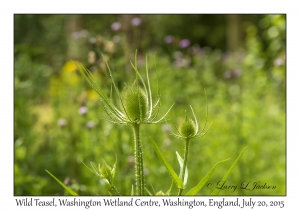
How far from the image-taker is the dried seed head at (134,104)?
0.74m

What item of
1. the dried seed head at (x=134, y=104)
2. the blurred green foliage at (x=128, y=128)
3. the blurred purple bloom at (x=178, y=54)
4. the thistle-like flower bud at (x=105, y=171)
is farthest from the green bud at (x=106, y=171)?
the blurred purple bloom at (x=178, y=54)

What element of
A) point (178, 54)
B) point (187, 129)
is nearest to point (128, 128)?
point (178, 54)

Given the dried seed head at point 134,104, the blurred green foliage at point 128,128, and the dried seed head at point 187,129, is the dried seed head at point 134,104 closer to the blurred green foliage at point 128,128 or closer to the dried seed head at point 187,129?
the dried seed head at point 187,129

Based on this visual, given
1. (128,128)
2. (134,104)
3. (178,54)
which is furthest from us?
(178,54)

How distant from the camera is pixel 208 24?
12.4 metres

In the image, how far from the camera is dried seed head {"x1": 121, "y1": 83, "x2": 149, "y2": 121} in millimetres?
736

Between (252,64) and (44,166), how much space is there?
2158mm

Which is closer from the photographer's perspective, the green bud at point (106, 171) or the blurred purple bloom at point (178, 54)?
the green bud at point (106, 171)

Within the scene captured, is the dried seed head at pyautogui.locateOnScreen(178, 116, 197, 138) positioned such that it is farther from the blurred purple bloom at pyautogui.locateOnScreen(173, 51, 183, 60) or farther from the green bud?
the blurred purple bloom at pyautogui.locateOnScreen(173, 51, 183, 60)

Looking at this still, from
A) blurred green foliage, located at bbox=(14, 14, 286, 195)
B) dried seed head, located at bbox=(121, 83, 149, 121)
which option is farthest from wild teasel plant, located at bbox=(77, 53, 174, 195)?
blurred green foliage, located at bbox=(14, 14, 286, 195)

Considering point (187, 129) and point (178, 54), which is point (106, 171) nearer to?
point (187, 129)

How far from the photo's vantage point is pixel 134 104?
737mm
